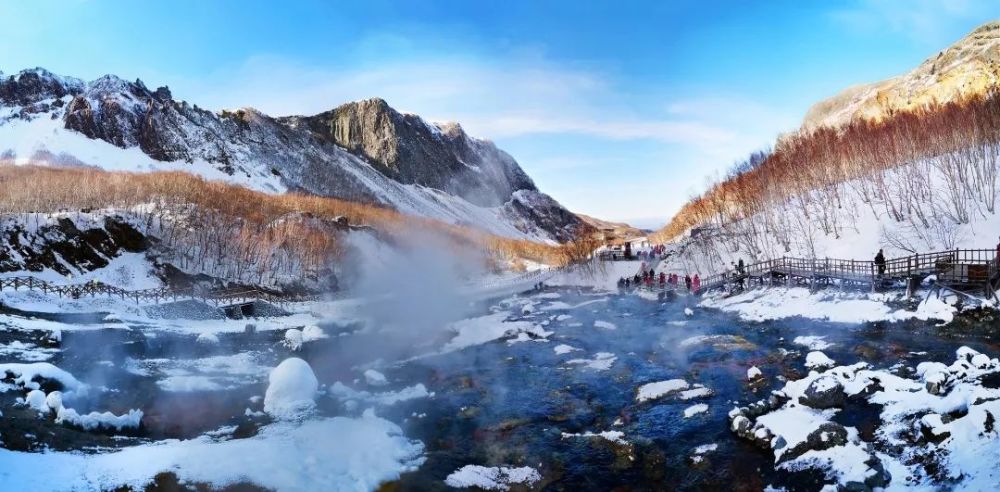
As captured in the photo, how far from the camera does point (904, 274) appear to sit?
24.5 m

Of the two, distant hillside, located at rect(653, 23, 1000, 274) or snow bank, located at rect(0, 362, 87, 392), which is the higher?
distant hillside, located at rect(653, 23, 1000, 274)

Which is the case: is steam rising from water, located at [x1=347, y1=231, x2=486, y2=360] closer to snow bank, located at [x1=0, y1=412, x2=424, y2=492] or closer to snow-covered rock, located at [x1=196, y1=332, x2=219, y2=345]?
snow-covered rock, located at [x1=196, y1=332, x2=219, y2=345]

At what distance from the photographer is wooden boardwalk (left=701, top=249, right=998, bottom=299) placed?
2175 centimetres

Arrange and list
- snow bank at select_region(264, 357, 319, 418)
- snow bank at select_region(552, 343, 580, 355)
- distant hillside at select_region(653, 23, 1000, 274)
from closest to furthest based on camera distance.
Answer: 1. snow bank at select_region(264, 357, 319, 418)
2. snow bank at select_region(552, 343, 580, 355)
3. distant hillside at select_region(653, 23, 1000, 274)

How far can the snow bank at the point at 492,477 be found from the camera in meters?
11.8

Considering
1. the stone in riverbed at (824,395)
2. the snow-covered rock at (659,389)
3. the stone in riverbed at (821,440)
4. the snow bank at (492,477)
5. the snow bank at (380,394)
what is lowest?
the snow bank at (492,477)

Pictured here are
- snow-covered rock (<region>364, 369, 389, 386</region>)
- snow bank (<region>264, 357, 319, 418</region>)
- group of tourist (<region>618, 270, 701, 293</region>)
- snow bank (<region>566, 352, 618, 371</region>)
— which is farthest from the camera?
group of tourist (<region>618, 270, 701, 293</region>)

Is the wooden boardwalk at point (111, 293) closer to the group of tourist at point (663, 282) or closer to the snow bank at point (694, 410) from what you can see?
the group of tourist at point (663, 282)

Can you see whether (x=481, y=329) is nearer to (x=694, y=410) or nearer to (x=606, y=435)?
(x=694, y=410)

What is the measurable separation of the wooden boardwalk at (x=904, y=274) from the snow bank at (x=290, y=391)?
940 inches

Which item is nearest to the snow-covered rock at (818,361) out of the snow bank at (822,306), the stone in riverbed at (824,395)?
the stone in riverbed at (824,395)

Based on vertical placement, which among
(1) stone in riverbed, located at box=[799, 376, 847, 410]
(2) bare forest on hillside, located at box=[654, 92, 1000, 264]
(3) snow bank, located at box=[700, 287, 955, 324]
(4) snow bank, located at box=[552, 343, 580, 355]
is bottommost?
(4) snow bank, located at box=[552, 343, 580, 355]

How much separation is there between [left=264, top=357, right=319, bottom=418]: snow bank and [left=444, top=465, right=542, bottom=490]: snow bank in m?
6.33

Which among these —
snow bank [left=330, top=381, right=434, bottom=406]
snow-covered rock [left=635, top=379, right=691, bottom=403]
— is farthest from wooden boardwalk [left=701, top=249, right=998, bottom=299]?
snow bank [left=330, top=381, right=434, bottom=406]
